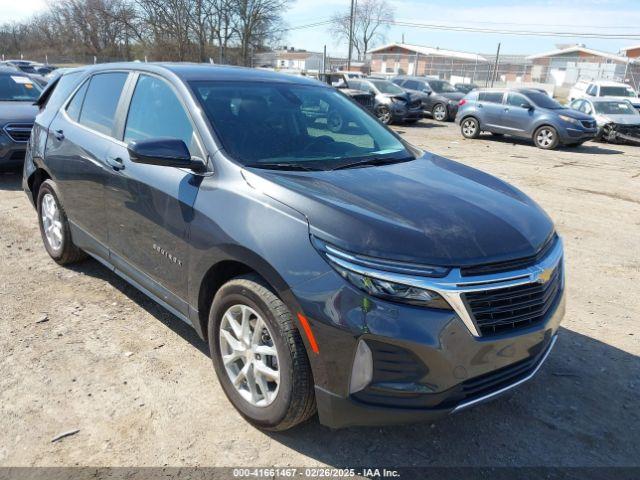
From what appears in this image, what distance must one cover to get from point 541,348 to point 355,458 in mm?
1081

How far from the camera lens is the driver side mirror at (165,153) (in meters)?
2.81

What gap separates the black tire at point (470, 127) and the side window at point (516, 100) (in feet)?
3.75

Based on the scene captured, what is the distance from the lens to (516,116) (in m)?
15.6

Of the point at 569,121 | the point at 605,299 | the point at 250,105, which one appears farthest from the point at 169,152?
the point at 569,121

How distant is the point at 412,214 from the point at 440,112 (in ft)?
68.8

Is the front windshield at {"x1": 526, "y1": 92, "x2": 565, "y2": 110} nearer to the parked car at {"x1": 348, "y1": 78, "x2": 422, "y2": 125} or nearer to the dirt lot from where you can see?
the parked car at {"x1": 348, "y1": 78, "x2": 422, "y2": 125}

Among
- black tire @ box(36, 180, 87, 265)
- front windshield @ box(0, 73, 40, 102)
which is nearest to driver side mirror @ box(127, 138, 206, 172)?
black tire @ box(36, 180, 87, 265)

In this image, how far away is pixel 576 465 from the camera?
2584mm

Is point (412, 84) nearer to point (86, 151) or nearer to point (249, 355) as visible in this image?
point (86, 151)

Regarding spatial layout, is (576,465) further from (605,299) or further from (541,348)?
(605,299)

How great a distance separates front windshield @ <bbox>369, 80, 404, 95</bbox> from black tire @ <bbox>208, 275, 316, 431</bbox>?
1803 cm

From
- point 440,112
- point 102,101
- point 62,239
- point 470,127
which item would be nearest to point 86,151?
point 102,101

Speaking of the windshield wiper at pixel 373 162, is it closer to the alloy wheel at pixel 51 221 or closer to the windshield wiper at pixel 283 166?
the windshield wiper at pixel 283 166

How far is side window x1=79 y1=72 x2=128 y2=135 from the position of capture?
150 inches
